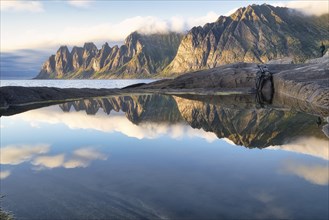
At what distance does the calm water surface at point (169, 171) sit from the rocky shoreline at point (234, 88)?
11.4 meters

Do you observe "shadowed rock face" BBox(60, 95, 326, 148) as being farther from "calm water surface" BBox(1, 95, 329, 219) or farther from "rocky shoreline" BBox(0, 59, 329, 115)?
"rocky shoreline" BBox(0, 59, 329, 115)

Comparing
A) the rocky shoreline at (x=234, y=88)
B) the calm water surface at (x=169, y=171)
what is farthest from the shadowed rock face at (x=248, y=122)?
the rocky shoreline at (x=234, y=88)

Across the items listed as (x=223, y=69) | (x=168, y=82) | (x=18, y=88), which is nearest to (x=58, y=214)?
(x=18, y=88)

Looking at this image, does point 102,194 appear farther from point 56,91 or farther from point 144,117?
point 56,91

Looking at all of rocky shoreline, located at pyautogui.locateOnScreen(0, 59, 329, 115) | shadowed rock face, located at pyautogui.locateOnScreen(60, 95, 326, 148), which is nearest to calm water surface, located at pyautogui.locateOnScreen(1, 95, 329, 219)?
shadowed rock face, located at pyautogui.locateOnScreen(60, 95, 326, 148)

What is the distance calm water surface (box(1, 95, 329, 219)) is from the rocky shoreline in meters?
11.4

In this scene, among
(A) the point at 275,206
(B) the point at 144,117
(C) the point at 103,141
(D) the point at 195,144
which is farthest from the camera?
(B) the point at 144,117

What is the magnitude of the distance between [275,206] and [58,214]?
778cm

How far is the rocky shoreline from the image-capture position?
1756 inches

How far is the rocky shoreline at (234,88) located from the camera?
44600 millimetres

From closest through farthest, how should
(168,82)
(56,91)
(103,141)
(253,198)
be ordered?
(253,198)
(103,141)
(56,91)
(168,82)

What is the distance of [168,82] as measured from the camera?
3962 inches

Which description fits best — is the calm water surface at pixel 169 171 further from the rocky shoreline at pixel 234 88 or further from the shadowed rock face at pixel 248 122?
the rocky shoreline at pixel 234 88

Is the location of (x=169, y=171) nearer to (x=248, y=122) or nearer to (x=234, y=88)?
(x=248, y=122)
